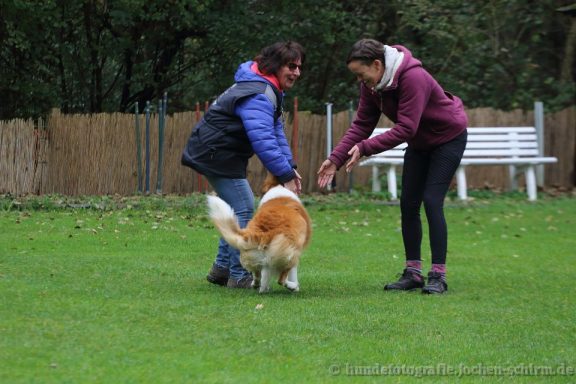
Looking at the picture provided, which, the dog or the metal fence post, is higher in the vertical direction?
the metal fence post

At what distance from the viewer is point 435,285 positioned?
741 centimetres

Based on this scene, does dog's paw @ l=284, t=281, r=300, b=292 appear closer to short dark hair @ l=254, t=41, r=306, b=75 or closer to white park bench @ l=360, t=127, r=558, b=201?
short dark hair @ l=254, t=41, r=306, b=75

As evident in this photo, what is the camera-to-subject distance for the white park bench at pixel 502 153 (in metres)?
16.7

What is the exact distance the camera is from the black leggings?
7.37m

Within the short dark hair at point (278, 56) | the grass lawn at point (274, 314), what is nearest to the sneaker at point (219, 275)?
the grass lawn at point (274, 314)

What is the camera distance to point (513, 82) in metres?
21.1

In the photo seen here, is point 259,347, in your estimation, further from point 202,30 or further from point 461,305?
point 202,30

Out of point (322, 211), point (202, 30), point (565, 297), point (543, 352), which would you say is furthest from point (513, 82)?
point (543, 352)

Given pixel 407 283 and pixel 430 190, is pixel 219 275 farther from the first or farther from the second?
pixel 430 190

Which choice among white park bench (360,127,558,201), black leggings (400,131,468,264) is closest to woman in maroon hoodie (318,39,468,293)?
black leggings (400,131,468,264)

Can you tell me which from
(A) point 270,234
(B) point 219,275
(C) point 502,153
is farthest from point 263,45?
(A) point 270,234

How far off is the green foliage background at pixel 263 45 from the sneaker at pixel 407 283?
12327 mm

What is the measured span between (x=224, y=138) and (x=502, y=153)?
10.9 meters

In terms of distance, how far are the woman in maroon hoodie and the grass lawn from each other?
42 centimetres
